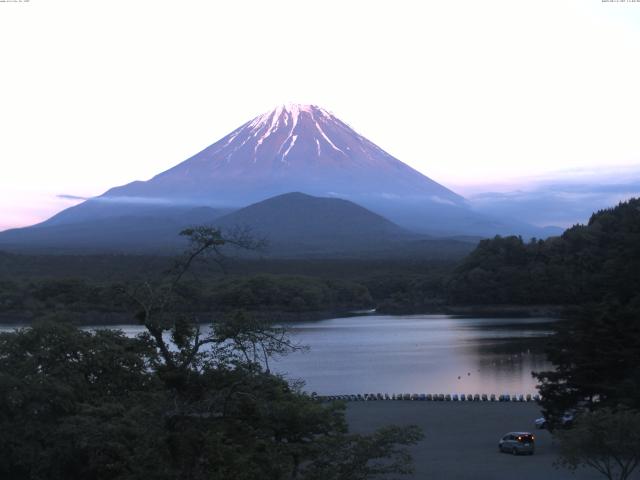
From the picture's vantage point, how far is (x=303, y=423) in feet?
32.9

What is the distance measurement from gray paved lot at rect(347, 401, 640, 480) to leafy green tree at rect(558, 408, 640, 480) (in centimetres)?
191

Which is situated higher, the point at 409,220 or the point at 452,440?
the point at 409,220

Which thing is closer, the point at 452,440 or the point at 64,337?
the point at 64,337

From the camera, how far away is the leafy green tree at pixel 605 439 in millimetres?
9250

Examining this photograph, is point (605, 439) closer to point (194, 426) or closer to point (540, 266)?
point (194, 426)

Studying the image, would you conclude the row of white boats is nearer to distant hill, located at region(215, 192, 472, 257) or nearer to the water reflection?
the water reflection

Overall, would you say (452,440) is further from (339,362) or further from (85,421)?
(339,362)

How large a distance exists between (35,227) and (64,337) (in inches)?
4292

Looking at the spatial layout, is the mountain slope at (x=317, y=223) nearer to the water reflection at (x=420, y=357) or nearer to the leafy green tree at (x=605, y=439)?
the water reflection at (x=420, y=357)

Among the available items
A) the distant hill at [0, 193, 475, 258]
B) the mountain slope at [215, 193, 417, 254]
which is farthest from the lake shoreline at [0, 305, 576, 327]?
the mountain slope at [215, 193, 417, 254]

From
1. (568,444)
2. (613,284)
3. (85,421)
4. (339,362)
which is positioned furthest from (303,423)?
(339,362)

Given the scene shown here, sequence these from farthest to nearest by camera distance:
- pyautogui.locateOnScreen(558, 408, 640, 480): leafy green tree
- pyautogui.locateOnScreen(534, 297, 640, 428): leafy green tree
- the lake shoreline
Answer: the lake shoreline < pyautogui.locateOnScreen(534, 297, 640, 428): leafy green tree < pyautogui.locateOnScreen(558, 408, 640, 480): leafy green tree

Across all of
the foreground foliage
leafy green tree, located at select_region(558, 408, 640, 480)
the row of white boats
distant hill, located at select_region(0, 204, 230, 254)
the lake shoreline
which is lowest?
the row of white boats

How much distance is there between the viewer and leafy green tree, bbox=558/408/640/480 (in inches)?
364
